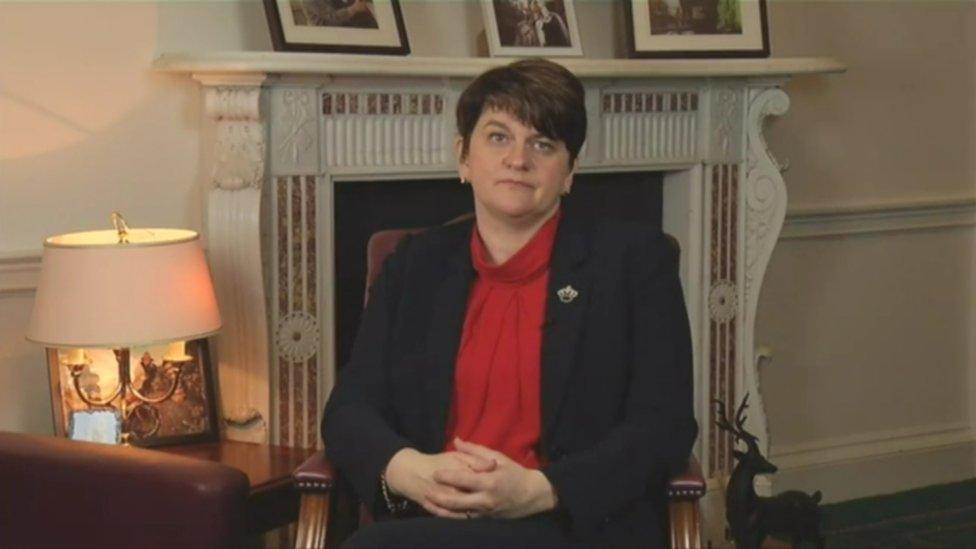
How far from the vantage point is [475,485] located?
8.11 feet

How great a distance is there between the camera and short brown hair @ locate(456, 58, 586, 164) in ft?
8.81

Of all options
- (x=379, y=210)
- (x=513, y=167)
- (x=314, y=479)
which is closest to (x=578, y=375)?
(x=513, y=167)

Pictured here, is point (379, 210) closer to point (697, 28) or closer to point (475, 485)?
point (697, 28)

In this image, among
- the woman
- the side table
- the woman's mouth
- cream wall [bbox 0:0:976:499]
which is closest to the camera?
the woman

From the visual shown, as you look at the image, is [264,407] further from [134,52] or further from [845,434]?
[845,434]

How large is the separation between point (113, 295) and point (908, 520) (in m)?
2.53

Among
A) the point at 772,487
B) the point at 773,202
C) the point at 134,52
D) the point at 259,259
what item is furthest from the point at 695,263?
the point at 134,52

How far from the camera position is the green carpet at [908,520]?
4.35 metres

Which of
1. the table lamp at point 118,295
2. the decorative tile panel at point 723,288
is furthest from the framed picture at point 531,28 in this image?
the table lamp at point 118,295

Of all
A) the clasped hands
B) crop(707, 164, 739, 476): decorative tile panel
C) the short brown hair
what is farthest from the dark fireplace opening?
the clasped hands

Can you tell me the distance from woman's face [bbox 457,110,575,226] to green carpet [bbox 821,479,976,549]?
1933 millimetres

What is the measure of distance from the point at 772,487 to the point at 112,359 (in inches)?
82.2

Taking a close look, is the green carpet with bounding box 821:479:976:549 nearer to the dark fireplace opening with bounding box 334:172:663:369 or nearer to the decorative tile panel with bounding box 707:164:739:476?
the decorative tile panel with bounding box 707:164:739:476

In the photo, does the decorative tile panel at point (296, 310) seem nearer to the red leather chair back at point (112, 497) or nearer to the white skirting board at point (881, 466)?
the red leather chair back at point (112, 497)
